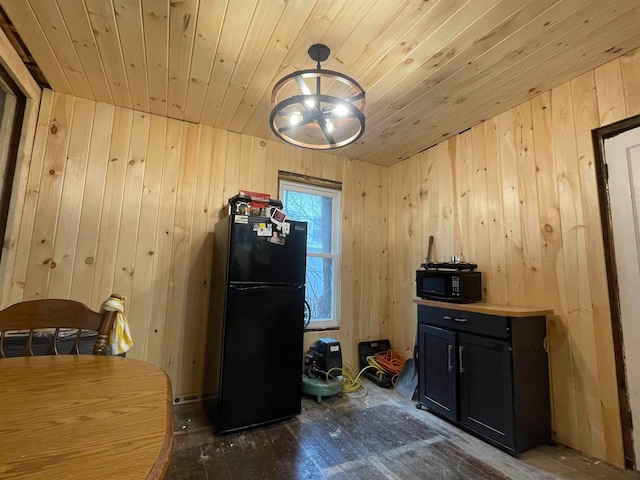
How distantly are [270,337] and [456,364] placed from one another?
142 centimetres

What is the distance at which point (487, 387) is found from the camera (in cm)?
211

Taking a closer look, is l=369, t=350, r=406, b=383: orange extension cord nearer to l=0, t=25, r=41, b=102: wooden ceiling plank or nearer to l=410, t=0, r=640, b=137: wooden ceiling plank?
l=410, t=0, r=640, b=137: wooden ceiling plank

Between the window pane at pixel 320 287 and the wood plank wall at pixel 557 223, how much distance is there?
120cm

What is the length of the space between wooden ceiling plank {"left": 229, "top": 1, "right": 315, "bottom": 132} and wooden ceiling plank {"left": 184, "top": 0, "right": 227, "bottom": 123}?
11.6 inches

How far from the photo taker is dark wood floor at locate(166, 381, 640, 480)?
1.78m

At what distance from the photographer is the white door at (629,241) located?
1.85 m

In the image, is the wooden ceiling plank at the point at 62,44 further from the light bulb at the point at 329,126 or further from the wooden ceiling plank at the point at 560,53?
the wooden ceiling plank at the point at 560,53

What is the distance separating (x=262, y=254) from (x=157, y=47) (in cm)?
152

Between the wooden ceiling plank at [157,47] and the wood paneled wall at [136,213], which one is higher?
the wooden ceiling plank at [157,47]

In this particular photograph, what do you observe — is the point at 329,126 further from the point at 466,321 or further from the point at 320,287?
the point at 320,287

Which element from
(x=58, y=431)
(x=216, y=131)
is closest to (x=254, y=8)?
(x=216, y=131)

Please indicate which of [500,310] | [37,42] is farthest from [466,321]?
[37,42]

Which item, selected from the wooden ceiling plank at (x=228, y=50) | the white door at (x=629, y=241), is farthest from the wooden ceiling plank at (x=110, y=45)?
the white door at (x=629, y=241)

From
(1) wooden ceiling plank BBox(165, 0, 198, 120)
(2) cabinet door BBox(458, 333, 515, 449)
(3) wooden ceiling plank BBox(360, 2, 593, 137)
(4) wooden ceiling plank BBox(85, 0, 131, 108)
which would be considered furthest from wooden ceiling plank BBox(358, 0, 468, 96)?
(2) cabinet door BBox(458, 333, 515, 449)
